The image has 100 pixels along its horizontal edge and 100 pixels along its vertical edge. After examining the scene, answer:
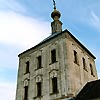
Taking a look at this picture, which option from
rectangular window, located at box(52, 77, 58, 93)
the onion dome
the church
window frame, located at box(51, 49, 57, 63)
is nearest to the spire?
the onion dome

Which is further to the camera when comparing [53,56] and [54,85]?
[53,56]

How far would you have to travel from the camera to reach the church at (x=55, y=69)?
17.0 metres

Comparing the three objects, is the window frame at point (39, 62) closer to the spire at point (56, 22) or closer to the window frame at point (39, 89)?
the window frame at point (39, 89)

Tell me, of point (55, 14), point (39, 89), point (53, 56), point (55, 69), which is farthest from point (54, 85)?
point (55, 14)

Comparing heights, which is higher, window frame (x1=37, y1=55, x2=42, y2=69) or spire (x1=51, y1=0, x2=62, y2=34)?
spire (x1=51, y1=0, x2=62, y2=34)

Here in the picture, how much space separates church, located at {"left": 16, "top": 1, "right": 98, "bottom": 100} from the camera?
1697 centimetres

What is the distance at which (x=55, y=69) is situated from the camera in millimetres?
18047

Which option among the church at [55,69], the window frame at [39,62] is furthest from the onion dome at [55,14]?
the window frame at [39,62]

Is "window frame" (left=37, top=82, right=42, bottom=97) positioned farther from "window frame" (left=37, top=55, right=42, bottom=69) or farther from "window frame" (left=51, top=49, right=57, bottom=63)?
"window frame" (left=51, top=49, right=57, bottom=63)

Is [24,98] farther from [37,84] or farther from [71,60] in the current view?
[71,60]

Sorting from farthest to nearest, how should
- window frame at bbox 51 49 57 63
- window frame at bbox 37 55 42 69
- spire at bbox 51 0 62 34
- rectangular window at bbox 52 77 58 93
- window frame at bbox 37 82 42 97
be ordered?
spire at bbox 51 0 62 34 < window frame at bbox 37 55 42 69 < window frame at bbox 51 49 57 63 < window frame at bbox 37 82 42 97 < rectangular window at bbox 52 77 58 93

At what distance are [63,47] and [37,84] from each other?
4241mm

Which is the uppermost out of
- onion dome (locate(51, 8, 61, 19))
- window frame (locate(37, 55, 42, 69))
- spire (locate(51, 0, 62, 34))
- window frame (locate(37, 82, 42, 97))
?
onion dome (locate(51, 8, 61, 19))

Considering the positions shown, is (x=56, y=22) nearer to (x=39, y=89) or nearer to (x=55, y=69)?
(x=55, y=69)
